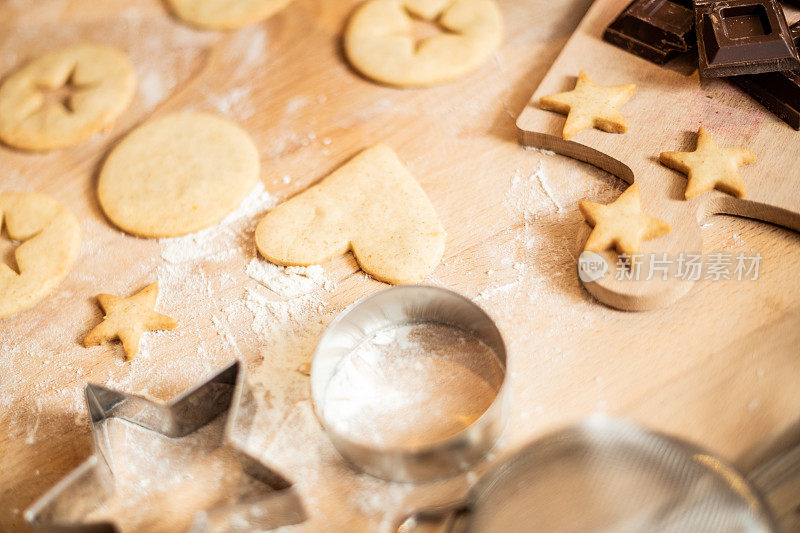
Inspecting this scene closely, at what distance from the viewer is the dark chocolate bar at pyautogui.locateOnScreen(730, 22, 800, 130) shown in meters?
1.00

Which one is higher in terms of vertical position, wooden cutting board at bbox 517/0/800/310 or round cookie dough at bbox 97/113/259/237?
wooden cutting board at bbox 517/0/800/310

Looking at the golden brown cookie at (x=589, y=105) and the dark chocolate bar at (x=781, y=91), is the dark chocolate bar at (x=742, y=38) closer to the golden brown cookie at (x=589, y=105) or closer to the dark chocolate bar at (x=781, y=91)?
the dark chocolate bar at (x=781, y=91)

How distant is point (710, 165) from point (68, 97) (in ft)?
3.99

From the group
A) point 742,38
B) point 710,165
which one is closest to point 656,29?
point 742,38

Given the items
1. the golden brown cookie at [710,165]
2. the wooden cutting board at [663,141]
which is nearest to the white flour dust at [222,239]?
the wooden cutting board at [663,141]

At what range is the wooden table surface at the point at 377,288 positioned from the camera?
2.72 ft

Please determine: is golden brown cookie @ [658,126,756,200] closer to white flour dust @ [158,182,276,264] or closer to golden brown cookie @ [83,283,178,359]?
white flour dust @ [158,182,276,264]

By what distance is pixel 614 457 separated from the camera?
2.44ft

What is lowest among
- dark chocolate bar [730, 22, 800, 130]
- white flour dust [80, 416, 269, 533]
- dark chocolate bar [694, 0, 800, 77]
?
white flour dust [80, 416, 269, 533]

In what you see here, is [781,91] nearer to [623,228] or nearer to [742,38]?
[742,38]

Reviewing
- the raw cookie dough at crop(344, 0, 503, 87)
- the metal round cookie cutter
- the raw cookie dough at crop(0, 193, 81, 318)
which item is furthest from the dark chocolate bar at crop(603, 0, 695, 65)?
the raw cookie dough at crop(0, 193, 81, 318)

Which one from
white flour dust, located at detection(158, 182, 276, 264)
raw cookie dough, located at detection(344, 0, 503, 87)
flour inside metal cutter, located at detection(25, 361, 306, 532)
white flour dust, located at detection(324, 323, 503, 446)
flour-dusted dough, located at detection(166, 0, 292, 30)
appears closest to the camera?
flour inside metal cutter, located at detection(25, 361, 306, 532)

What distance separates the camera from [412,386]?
0.88 m

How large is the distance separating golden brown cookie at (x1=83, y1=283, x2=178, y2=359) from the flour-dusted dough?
679 millimetres
